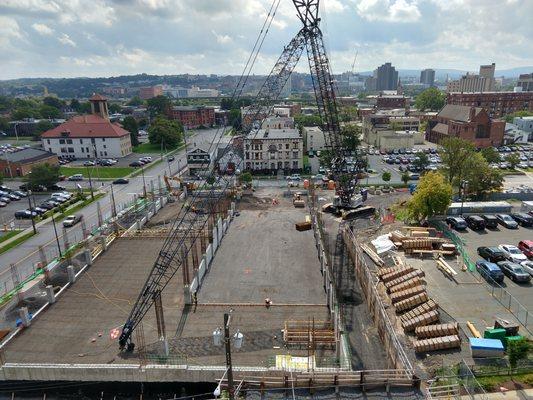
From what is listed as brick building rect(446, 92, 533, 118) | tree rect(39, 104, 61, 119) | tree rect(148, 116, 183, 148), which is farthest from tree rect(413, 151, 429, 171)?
tree rect(39, 104, 61, 119)

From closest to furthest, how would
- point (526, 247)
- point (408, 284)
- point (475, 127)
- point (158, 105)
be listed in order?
1. point (408, 284)
2. point (526, 247)
3. point (475, 127)
4. point (158, 105)

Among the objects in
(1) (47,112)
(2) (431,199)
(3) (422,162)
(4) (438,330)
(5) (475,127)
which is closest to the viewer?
(4) (438,330)

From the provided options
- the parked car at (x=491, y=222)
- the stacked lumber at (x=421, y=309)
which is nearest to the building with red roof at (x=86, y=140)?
the parked car at (x=491, y=222)

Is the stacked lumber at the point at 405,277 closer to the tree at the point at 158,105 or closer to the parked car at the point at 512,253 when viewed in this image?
the parked car at the point at 512,253

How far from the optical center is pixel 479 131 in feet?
258

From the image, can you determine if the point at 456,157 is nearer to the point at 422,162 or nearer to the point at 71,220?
the point at 422,162

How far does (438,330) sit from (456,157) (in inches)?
1205

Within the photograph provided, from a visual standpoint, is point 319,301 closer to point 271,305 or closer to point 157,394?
point 271,305

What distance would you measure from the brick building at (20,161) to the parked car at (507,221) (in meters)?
64.7

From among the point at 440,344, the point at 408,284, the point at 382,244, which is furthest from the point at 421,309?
the point at 382,244

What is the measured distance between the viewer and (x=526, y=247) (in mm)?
28812

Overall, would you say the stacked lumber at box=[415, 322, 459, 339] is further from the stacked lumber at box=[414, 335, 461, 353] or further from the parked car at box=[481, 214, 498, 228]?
the parked car at box=[481, 214, 498, 228]

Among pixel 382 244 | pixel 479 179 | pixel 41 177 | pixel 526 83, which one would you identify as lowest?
pixel 382 244

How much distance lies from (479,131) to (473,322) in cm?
6999
